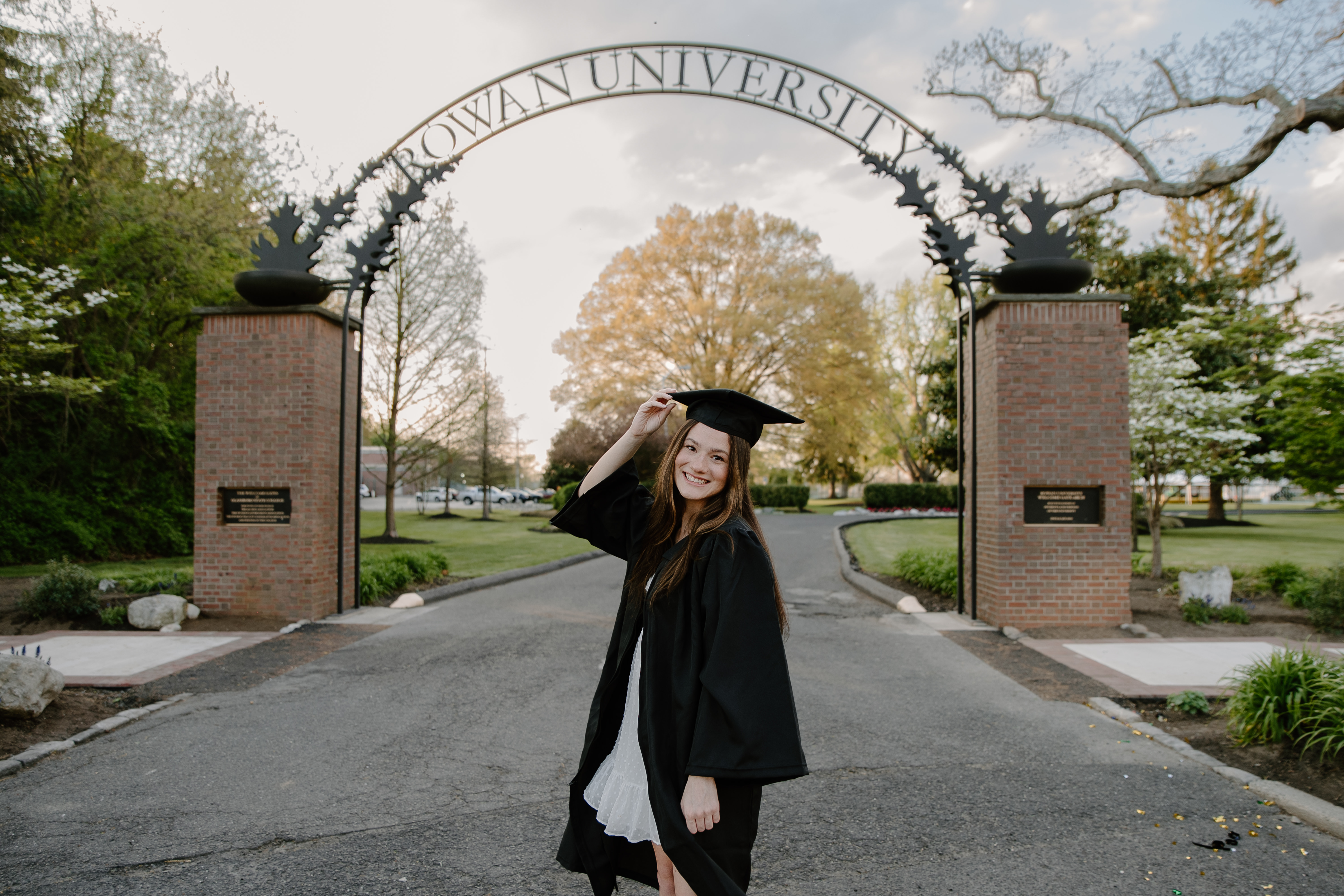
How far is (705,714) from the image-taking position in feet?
6.13

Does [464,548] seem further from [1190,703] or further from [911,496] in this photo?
[911,496]

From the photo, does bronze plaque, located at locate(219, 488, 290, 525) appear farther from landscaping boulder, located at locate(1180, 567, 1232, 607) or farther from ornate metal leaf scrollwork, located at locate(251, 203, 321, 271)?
landscaping boulder, located at locate(1180, 567, 1232, 607)

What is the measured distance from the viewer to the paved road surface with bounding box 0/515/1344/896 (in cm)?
287

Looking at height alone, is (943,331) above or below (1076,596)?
above

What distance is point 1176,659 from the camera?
249 inches

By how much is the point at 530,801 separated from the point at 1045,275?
24.1ft

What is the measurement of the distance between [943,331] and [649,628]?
119ft

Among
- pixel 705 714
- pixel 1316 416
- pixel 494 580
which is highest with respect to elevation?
pixel 1316 416

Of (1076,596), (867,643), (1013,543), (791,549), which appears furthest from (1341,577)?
(791,549)

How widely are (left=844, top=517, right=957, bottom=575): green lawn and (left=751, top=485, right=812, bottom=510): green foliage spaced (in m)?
10.1

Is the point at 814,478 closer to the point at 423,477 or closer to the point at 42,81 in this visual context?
the point at 423,477

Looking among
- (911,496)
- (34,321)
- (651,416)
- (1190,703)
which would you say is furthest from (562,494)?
(651,416)

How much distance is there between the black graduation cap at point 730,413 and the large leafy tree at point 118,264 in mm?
13189

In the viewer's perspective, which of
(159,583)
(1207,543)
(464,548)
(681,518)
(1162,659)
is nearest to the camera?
(681,518)
